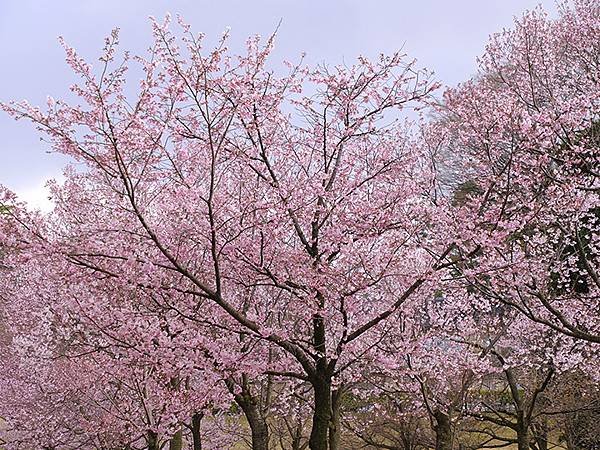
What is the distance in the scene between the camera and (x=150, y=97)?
202 inches

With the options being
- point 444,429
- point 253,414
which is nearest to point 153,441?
point 253,414

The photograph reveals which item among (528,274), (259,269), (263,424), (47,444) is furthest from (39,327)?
(528,274)

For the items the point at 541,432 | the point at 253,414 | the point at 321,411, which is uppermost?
the point at 541,432

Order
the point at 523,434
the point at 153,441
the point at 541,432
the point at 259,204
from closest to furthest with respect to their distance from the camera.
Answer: the point at 259,204 → the point at 153,441 → the point at 523,434 → the point at 541,432

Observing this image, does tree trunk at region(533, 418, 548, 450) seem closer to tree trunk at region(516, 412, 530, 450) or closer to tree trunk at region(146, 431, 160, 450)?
tree trunk at region(516, 412, 530, 450)

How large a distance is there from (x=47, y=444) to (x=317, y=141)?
9.02m

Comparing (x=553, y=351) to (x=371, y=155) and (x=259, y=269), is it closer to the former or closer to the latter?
(x=371, y=155)

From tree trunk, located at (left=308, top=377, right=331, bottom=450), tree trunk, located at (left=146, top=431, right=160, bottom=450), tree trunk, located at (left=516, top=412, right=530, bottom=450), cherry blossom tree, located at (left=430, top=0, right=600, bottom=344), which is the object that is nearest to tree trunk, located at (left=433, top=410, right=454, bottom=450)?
tree trunk, located at (left=516, top=412, right=530, bottom=450)

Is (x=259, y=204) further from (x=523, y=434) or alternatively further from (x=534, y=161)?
(x=523, y=434)

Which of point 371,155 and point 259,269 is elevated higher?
point 371,155

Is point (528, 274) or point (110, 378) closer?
point (528, 274)

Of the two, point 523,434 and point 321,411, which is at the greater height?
point 523,434

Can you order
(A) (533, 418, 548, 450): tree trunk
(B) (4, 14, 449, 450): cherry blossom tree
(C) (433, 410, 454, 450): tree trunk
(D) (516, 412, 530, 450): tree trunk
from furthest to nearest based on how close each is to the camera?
(A) (533, 418, 548, 450): tree trunk → (D) (516, 412, 530, 450): tree trunk → (C) (433, 410, 454, 450): tree trunk → (B) (4, 14, 449, 450): cherry blossom tree

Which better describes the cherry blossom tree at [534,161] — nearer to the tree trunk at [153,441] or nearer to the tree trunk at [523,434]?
the tree trunk at [523,434]
